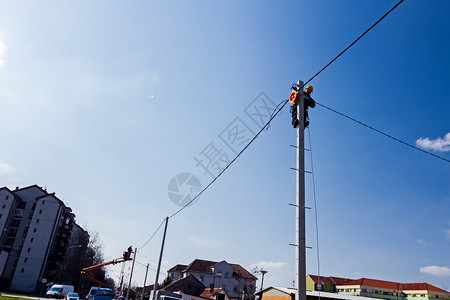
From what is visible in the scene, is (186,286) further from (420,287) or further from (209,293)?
(420,287)

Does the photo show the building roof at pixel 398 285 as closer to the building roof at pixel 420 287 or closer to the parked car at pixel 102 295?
the building roof at pixel 420 287

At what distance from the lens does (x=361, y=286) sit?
67.0m

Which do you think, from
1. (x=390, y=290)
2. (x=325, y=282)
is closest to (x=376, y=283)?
(x=390, y=290)

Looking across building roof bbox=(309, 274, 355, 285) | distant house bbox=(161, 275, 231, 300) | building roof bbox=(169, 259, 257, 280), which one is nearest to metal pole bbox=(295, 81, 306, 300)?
distant house bbox=(161, 275, 231, 300)

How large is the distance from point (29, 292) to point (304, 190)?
69.3 m

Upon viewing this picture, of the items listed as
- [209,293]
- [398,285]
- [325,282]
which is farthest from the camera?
[325,282]

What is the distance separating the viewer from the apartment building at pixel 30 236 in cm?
5778

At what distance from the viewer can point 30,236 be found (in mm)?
61594

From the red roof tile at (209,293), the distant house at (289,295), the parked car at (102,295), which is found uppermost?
the distant house at (289,295)

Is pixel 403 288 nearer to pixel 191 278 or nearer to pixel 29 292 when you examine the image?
pixel 191 278

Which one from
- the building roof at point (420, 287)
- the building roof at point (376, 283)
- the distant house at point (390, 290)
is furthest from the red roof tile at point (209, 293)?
the building roof at point (420, 287)

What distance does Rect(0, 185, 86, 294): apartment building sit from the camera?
5778 centimetres

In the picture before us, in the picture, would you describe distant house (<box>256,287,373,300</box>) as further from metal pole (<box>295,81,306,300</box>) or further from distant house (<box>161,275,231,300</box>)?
distant house (<box>161,275,231,300</box>)

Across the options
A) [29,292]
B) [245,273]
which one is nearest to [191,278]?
[245,273]
